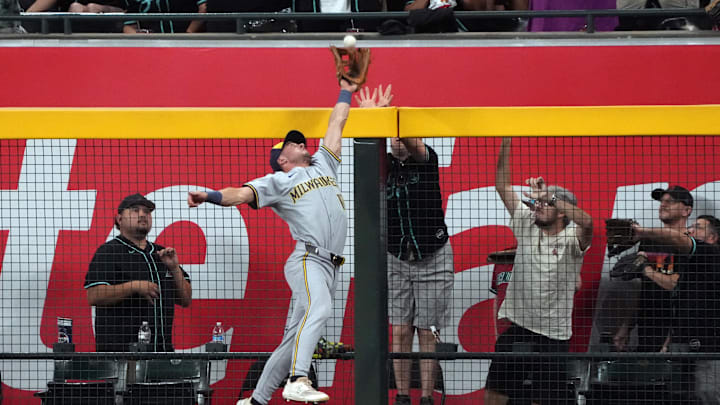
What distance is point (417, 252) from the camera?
18.8 ft

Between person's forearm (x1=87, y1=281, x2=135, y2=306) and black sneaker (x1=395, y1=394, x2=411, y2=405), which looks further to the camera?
person's forearm (x1=87, y1=281, x2=135, y2=306)

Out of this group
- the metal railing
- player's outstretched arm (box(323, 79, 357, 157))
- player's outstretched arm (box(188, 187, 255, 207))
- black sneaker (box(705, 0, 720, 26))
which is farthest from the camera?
the metal railing

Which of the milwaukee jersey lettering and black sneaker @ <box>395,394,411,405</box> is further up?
the milwaukee jersey lettering

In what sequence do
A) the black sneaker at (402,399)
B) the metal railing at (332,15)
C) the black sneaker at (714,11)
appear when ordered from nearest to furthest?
the black sneaker at (402,399) → the black sneaker at (714,11) → the metal railing at (332,15)

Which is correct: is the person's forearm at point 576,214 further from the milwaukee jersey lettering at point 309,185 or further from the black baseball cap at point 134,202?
the black baseball cap at point 134,202

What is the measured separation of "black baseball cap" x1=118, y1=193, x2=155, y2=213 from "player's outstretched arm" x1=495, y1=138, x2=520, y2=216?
7.42ft

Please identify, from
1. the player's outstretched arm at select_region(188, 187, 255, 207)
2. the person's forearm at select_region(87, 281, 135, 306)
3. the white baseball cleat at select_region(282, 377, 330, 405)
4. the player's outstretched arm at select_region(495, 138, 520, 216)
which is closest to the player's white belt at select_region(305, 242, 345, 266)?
the player's outstretched arm at select_region(188, 187, 255, 207)

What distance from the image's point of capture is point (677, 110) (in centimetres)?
461

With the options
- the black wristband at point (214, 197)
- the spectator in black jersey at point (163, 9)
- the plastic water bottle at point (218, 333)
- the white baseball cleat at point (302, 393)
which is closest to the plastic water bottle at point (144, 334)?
Result: the plastic water bottle at point (218, 333)

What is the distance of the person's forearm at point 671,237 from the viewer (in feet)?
17.9

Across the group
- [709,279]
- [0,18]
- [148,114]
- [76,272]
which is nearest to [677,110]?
[709,279]

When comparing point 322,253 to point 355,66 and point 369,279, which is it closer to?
point 369,279

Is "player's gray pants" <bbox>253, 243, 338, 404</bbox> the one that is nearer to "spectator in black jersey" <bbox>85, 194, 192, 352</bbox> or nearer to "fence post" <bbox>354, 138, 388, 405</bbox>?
"fence post" <bbox>354, 138, 388, 405</bbox>

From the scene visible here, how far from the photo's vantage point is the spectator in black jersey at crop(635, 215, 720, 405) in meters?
5.42
